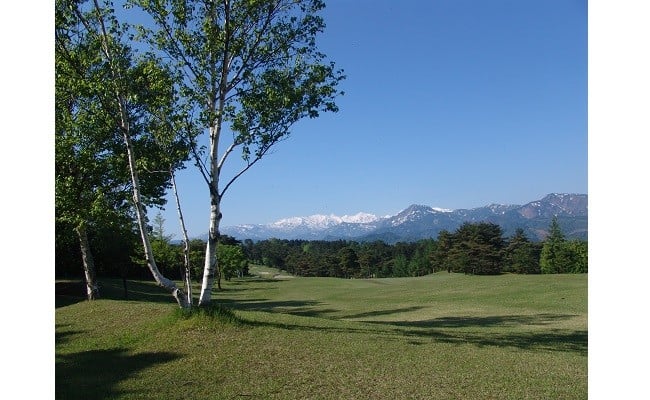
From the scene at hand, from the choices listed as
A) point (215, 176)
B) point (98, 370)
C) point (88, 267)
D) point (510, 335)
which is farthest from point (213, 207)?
point (88, 267)

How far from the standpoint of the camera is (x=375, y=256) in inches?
4400

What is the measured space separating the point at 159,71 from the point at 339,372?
9.41 m

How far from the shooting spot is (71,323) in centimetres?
1705

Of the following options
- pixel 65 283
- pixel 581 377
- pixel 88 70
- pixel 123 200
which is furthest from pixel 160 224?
pixel 581 377

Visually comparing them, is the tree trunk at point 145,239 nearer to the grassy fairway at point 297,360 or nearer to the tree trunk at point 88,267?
the grassy fairway at point 297,360

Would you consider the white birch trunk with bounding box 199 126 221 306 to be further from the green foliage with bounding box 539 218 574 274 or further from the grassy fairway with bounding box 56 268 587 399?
the green foliage with bounding box 539 218 574 274

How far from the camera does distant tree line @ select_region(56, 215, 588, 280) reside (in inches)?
1673

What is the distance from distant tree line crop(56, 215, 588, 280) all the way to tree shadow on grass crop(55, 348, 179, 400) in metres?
13.3

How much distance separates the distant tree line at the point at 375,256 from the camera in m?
42.5

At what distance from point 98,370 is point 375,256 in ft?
338

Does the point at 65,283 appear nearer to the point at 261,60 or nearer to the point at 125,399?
the point at 261,60

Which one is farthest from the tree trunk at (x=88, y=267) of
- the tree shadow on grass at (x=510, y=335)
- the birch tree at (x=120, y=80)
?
the tree shadow on grass at (x=510, y=335)

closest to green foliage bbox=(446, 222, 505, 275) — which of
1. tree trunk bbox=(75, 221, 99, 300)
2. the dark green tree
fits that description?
the dark green tree

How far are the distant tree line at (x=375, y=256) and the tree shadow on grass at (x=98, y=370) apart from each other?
13.3 meters
